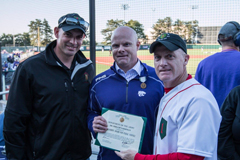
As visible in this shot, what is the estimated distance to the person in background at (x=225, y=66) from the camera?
9.54 ft

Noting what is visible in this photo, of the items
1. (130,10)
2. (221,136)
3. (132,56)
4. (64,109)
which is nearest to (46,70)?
(64,109)

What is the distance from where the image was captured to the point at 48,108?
2027mm

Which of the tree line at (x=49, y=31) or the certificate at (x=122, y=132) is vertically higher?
the tree line at (x=49, y=31)

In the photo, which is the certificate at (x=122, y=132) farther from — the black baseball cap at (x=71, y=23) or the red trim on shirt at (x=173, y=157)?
the black baseball cap at (x=71, y=23)

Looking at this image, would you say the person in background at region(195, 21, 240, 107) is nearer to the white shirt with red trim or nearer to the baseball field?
the baseball field

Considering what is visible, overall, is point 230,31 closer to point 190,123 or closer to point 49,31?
point 190,123

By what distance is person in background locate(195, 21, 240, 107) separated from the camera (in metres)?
2.91

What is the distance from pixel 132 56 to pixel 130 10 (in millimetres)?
3181

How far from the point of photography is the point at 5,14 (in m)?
6.77

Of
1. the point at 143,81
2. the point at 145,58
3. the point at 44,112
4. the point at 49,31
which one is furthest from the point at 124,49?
the point at 49,31

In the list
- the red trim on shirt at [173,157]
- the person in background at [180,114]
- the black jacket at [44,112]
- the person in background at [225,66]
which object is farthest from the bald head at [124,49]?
the person in background at [225,66]

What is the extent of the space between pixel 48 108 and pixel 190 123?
1.36 m

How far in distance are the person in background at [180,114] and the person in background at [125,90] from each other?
38 cm

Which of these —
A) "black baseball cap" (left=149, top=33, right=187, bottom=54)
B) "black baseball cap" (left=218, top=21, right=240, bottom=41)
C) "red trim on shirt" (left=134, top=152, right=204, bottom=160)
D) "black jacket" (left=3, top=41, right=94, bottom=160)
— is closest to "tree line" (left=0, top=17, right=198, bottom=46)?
"black baseball cap" (left=218, top=21, right=240, bottom=41)
